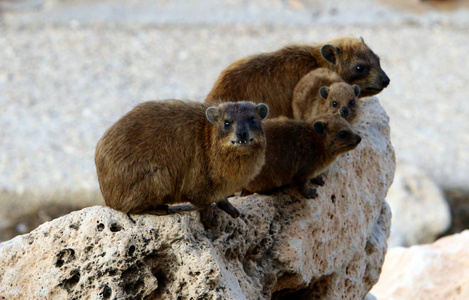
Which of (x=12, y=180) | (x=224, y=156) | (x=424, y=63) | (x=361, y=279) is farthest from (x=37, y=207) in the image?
(x=424, y=63)

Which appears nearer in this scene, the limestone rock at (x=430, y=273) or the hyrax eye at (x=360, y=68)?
the hyrax eye at (x=360, y=68)

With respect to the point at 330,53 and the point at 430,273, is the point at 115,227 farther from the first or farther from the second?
the point at 430,273

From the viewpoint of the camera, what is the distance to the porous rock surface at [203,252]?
528 cm

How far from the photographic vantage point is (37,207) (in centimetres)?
1453

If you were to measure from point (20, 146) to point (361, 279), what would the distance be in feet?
35.0

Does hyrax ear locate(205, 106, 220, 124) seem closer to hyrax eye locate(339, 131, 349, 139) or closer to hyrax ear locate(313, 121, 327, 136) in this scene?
hyrax ear locate(313, 121, 327, 136)

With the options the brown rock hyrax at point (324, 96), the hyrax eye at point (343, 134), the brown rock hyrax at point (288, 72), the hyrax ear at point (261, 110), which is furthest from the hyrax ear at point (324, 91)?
the hyrax ear at point (261, 110)

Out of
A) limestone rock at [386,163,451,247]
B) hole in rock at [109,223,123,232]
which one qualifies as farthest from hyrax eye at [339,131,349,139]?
limestone rock at [386,163,451,247]

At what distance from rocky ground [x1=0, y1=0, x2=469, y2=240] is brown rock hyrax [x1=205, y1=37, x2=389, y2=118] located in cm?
747

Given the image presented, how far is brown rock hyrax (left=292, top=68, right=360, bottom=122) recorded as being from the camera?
293 inches

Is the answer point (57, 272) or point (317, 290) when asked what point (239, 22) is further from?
point (57, 272)

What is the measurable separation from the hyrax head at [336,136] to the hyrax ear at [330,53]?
1.49 meters

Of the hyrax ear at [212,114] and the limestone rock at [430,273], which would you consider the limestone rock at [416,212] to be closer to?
the limestone rock at [430,273]

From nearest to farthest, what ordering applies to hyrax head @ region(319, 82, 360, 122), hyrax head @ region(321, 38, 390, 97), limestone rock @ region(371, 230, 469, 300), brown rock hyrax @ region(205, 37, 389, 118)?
hyrax head @ region(319, 82, 360, 122) → brown rock hyrax @ region(205, 37, 389, 118) → hyrax head @ region(321, 38, 390, 97) → limestone rock @ region(371, 230, 469, 300)
